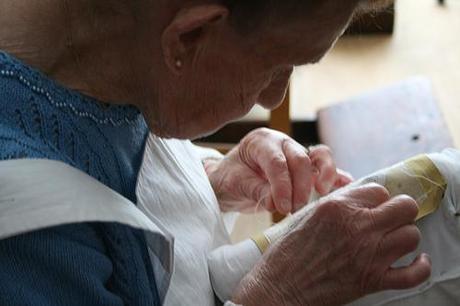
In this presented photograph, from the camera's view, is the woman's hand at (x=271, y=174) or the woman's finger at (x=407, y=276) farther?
the woman's hand at (x=271, y=174)

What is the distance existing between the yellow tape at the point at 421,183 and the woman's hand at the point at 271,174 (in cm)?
13

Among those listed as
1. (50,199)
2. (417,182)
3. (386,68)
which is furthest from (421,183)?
(386,68)

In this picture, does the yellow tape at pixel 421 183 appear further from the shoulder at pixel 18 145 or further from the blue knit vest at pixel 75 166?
the shoulder at pixel 18 145

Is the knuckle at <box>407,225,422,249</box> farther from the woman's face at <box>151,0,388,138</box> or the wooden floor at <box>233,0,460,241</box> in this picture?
the wooden floor at <box>233,0,460,241</box>

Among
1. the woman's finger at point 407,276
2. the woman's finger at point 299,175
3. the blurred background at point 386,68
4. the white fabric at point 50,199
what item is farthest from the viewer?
the blurred background at point 386,68

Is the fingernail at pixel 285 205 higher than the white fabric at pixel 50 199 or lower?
lower

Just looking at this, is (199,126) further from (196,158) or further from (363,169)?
(363,169)

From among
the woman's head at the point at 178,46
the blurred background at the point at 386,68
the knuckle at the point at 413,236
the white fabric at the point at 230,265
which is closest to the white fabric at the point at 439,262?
the white fabric at the point at 230,265

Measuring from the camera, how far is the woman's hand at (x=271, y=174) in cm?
95

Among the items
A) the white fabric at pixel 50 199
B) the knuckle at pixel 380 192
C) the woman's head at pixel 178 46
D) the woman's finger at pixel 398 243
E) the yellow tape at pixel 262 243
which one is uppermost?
the woman's head at pixel 178 46

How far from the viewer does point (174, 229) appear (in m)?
0.85

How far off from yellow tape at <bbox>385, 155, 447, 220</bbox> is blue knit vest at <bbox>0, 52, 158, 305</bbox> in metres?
0.33

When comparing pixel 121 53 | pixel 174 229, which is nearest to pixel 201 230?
pixel 174 229

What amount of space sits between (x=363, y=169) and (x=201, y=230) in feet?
2.21
